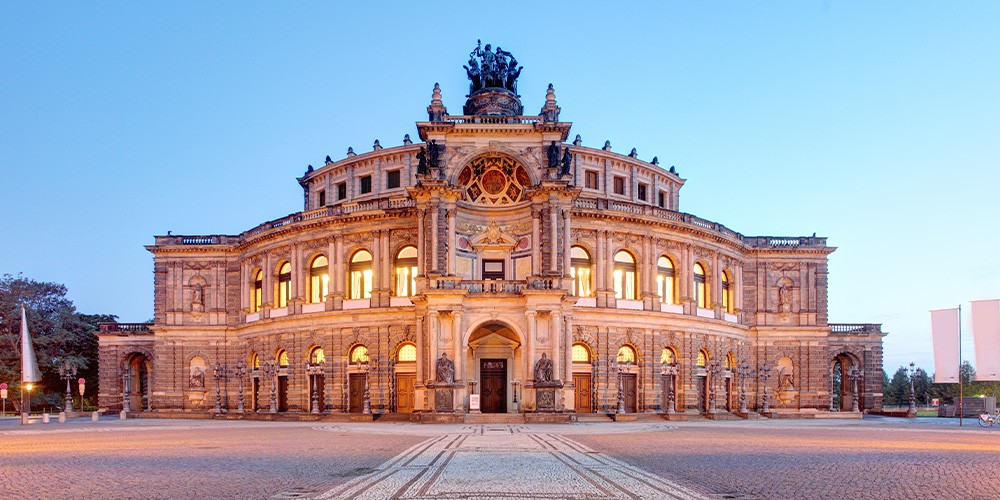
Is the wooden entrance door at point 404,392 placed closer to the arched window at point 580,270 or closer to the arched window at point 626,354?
the arched window at point 580,270

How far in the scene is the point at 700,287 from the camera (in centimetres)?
6362

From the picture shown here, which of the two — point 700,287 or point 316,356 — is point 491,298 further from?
point 700,287

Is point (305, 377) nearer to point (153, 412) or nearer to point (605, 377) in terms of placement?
point (153, 412)

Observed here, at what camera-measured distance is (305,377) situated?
60.7 meters

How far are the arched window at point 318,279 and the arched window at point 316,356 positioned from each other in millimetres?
3406

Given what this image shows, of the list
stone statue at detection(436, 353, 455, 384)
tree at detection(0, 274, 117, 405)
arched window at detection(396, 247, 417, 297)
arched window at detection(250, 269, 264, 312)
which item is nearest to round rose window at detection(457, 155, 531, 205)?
arched window at detection(396, 247, 417, 297)

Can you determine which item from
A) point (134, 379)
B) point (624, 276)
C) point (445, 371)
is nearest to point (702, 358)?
point (624, 276)

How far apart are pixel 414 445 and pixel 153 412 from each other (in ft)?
144

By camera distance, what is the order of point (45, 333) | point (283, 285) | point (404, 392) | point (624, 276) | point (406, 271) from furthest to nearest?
point (45, 333), point (283, 285), point (624, 276), point (406, 271), point (404, 392)

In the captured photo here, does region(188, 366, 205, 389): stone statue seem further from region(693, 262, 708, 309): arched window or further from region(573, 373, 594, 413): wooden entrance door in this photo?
region(693, 262, 708, 309): arched window

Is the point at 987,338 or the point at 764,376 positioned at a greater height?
the point at 987,338

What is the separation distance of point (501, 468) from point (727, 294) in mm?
50457

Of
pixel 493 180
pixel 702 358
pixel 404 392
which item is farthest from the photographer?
pixel 702 358

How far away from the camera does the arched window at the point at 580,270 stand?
187 ft
